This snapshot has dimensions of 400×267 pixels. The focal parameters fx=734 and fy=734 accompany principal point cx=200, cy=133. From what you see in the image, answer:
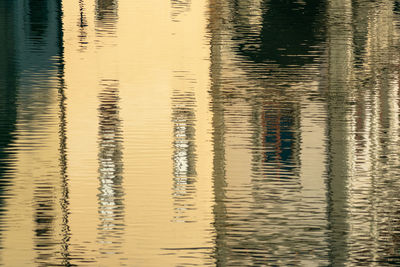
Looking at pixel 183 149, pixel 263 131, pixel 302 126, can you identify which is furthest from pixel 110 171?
pixel 302 126

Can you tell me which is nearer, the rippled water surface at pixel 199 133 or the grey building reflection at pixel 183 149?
the rippled water surface at pixel 199 133

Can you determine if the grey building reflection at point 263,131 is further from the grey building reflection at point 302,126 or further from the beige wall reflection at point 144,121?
the beige wall reflection at point 144,121

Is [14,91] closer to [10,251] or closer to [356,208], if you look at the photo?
[10,251]

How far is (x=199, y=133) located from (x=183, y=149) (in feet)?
0.46

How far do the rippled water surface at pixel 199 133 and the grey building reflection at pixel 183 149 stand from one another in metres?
0.01

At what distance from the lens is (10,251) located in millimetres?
3551

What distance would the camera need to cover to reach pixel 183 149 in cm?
432

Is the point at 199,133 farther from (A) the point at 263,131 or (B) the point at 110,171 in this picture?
(B) the point at 110,171

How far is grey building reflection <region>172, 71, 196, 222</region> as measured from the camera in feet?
12.7

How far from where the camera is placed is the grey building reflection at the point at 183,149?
3885 mm

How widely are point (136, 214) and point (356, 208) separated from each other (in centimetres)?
114

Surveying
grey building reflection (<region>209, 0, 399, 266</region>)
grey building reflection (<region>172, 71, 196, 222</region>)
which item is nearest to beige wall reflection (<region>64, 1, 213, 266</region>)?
grey building reflection (<region>172, 71, 196, 222</region>)

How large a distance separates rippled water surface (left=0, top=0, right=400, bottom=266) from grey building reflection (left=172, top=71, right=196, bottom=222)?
0.01m

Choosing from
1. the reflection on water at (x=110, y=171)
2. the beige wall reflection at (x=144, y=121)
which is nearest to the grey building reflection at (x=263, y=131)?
the beige wall reflection at (x=144, y=121)
